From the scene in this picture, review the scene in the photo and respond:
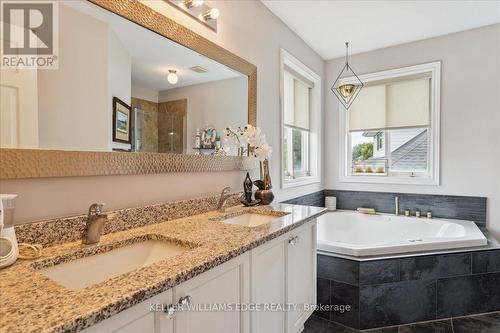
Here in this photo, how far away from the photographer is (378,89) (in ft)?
11.5

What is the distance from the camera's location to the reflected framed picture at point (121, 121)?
1.26m

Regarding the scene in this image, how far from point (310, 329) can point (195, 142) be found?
168 centimetres

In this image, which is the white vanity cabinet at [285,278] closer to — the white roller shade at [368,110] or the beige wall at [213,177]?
the beige wall at [213,177]

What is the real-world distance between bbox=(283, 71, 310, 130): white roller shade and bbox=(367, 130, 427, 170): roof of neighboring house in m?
1.19

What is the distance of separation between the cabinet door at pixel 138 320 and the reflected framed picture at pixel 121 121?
787 mm

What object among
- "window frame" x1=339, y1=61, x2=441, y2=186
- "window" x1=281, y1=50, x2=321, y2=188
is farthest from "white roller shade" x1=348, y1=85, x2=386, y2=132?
"window" x1=281, y1=50, x2=321, y2=188

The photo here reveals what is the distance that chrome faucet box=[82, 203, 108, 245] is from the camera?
1.03m

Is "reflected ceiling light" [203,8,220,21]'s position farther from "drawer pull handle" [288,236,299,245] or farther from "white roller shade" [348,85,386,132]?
"white roller shade" [348,85,386,132]

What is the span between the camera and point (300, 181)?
10.1 feet

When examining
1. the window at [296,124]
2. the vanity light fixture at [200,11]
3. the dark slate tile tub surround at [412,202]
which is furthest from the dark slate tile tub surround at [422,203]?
the vanity light fixture at [200,11]

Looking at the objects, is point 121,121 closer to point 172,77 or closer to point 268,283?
point 172,77

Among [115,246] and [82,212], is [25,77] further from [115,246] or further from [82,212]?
[115,246]

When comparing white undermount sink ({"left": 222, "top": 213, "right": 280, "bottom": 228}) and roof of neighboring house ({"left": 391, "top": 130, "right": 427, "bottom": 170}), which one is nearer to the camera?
white undermount sink ({"left": 222, "top": 213, "right": 280, "bottom": 228})

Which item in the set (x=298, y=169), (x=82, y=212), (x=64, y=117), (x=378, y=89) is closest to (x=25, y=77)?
(x=64, y=117)
